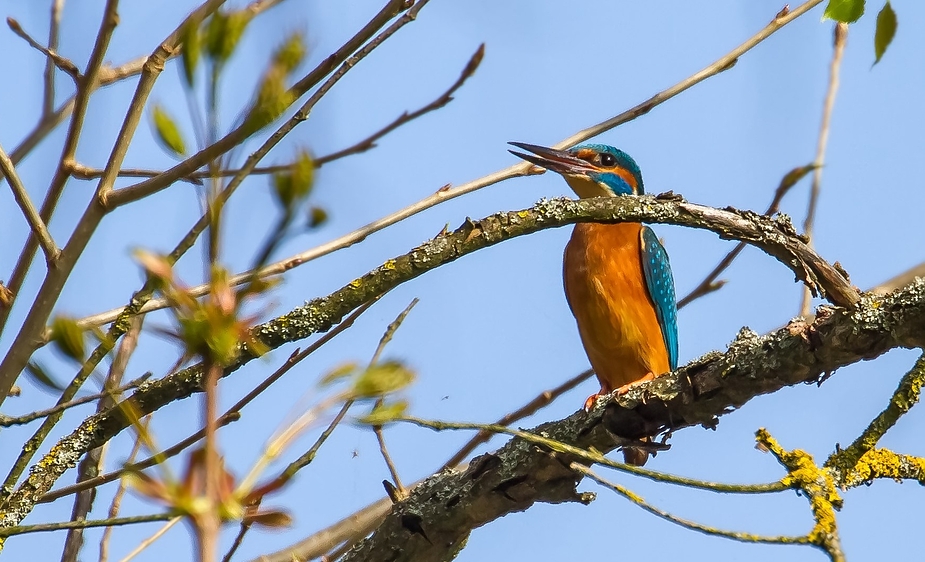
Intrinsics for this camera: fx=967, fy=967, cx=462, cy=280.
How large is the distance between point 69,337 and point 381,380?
39 centimetres

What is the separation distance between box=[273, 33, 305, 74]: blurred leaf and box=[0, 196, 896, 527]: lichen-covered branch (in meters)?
1.23

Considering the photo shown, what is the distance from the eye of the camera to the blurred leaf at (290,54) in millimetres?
823

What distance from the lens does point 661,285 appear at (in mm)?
5754

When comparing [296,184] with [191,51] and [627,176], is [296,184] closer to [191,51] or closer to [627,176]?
[191,51]

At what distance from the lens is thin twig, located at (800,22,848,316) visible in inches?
132

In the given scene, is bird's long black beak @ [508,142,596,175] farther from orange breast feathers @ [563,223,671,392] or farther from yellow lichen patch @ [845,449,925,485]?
Answer: yellow lichen patch @ [845,449,925,485]

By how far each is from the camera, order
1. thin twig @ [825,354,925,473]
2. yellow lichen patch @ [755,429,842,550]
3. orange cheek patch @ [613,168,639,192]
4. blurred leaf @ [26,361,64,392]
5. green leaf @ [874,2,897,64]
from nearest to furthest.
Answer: blurred leaf @ [26,361,64,392], yellow lichen patch @ [755,429,842,550], green leaf @ [874,2,897,64], thin twig @ [825,354,925,473], orange cheek patch @ [613,168,639,192]

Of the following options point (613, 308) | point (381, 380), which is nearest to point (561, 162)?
point (613, 308)

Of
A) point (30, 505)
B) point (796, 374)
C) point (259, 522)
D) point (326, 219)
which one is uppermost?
point (30, 505)

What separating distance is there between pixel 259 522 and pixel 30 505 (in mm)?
1282

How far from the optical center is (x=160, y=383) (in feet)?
7.35

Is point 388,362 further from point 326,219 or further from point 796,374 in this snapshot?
point 796,374

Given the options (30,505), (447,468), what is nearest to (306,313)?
(30,505)

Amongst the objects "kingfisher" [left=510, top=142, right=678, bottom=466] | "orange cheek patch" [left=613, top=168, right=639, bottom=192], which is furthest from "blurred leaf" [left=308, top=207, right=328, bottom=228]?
"orange cheek patch" [left=613, top=168, right=639, bottom=192]
